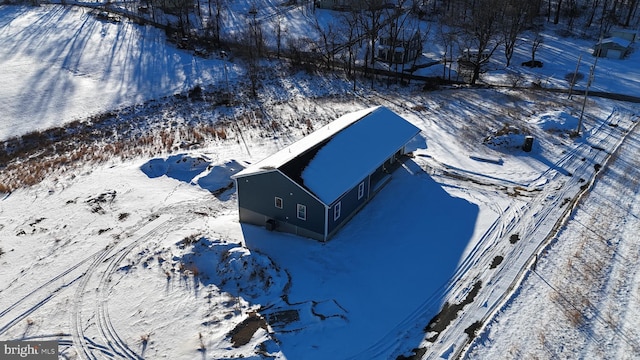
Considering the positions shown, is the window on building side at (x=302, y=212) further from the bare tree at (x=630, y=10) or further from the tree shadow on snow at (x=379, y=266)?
the bare tree at (x=630, y=10)

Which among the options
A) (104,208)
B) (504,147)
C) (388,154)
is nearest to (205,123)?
(104,208)

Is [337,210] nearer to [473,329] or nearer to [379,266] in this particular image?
[379,266]

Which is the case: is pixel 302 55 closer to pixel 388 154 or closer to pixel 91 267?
pixel 388 154

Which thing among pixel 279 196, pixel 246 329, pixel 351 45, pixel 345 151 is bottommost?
pixel 246 329

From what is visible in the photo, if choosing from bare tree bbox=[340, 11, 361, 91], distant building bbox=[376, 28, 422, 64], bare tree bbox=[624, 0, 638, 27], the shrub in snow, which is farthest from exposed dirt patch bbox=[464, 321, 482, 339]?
bare tree bbox=[624, 0, 638, 27]

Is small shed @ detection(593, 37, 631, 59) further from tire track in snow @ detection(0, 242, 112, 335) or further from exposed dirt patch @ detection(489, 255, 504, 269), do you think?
tire track in snow @ detection(0, 242, 112, 335)

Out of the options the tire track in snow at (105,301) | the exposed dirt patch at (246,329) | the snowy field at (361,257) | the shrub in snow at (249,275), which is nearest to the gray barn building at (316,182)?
the snowy field at (361,257)

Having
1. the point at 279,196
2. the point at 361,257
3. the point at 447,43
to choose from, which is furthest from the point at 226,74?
the point at 361,257
